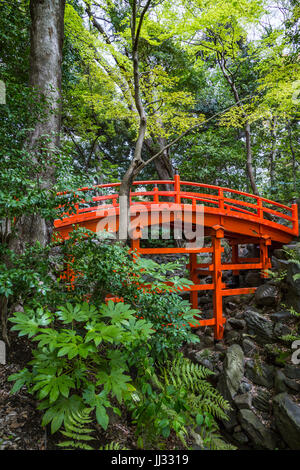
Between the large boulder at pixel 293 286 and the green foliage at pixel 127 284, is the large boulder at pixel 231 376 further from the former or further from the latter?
the green foliage at pixel 127 284

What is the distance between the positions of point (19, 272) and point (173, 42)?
44.3 feet

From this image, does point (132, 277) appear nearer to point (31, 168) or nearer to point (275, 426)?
point (31, 168)

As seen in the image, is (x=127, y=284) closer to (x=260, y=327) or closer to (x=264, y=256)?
(x=260, y=327)

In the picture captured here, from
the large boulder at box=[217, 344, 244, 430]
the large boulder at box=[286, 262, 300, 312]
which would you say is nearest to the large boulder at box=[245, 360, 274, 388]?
the large boulder at box=[217, 344, 244, 430]

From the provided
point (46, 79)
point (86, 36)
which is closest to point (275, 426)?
point (46, 79)

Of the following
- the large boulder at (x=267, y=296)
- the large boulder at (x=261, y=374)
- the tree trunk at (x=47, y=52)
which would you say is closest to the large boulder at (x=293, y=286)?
the large boulder at (x=267, y=296)

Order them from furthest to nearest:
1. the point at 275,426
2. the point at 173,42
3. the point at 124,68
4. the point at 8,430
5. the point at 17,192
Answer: the point at 173,42, the point at 124,68, the point at 275,426, the point at 17,192, the point at 8,430

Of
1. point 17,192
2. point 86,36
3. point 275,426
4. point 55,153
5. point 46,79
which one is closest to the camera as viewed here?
point 17,192

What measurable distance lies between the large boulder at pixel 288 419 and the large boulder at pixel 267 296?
263 cm

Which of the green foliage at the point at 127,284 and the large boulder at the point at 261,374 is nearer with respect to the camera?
the green foliage at the point at 127,284

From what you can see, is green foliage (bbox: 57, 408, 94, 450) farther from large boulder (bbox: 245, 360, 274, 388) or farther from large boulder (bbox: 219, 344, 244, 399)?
large boulder (bbox: 245, 360, 274, 388)

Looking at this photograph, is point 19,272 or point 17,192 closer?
point 19,272

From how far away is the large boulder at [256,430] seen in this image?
4613 millimetres

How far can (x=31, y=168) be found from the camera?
2936 mm
